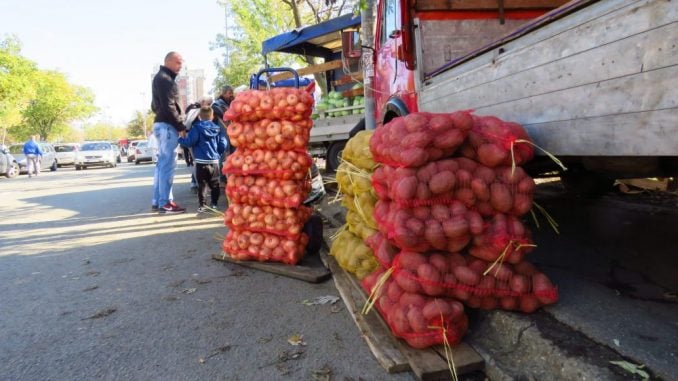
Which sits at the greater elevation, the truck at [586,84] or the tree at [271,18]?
the tree at [271,18]

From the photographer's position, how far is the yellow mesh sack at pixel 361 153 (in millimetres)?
3475

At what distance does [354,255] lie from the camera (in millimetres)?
3707

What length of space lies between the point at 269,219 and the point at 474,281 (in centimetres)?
241

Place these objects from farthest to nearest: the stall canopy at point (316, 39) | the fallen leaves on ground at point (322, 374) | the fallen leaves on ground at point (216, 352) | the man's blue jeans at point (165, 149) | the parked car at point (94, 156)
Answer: the parked car at point (94, 156) → the stall canopy at point (316, 39) → the man's blue jeans at point (165, 149) → the fallen leaves on ground at point (216, 352) → the fallen leaves on ground at point (322, 374)

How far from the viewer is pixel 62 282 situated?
428 centimetres

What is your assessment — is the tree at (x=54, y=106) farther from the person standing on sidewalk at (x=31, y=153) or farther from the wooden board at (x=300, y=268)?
the wooden board at (x=300, y=268)

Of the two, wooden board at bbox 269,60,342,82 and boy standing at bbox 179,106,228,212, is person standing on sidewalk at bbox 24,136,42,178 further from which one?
boy standing at bbox 179,106,228,212

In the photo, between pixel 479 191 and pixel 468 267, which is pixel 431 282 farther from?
pixel 479 191

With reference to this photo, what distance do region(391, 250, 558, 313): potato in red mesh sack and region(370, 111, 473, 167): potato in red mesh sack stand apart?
0.55 m

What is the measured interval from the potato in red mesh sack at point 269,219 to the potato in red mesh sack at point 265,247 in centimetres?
6

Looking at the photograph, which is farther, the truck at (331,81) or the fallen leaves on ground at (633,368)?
the truck at (331,81)

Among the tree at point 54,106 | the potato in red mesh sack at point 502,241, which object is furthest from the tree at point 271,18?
the tree at point 54,106

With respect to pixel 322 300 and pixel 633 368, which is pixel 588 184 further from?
pixel 633 368

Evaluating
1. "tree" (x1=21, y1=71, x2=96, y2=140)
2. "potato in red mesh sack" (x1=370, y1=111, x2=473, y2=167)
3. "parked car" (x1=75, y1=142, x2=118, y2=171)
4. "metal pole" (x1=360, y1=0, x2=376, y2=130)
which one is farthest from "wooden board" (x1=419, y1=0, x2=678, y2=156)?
"tree" (x1=21, y1=71, x2=96, y2=140)
